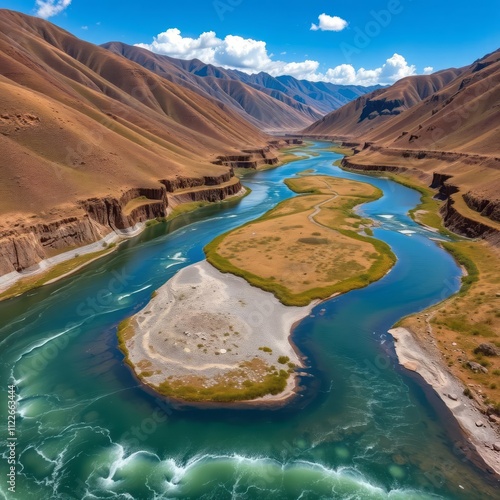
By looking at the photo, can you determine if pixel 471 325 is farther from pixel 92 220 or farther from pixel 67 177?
pixel 67 177

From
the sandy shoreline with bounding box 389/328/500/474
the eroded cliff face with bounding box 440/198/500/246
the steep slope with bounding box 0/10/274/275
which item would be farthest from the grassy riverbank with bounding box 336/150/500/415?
the steep slope with bounding box 0/10/274/275

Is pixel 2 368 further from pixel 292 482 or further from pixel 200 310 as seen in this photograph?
pixel 292 482

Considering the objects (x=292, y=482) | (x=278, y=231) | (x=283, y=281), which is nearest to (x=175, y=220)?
(x=278, y=231)

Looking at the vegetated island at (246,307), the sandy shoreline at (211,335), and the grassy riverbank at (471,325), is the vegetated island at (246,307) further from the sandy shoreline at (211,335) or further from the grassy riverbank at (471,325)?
the grassy riverbank at (471,325)

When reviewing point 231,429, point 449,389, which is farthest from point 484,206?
point 231,429

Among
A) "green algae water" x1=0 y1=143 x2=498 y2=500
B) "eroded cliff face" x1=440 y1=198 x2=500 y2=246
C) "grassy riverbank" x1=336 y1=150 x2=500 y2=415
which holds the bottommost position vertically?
"green algae water" x1=0 y1=143 x2=498 y2=500

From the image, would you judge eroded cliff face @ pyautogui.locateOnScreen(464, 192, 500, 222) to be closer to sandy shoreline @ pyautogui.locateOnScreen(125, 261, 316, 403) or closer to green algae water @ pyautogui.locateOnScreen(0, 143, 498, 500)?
green algae water @ pyautogui.locateOnScreen(0, 143, 498, 500)

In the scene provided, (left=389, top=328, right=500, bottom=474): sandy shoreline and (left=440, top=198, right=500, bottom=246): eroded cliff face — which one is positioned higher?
(left=440, top=198, right=500, bottom=246): eroded cliff face
